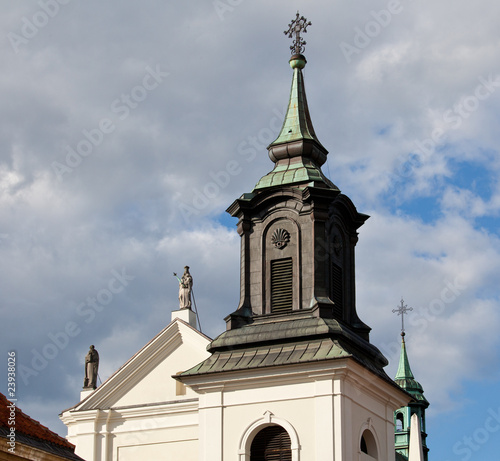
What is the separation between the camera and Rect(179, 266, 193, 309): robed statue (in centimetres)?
3644

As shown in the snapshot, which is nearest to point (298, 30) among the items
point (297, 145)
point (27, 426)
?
point (297, 145)

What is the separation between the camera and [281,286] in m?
30.9

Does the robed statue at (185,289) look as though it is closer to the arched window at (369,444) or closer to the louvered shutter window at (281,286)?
the louvered shutter window at (281,286)

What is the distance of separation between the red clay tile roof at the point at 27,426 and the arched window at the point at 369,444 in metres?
11.2

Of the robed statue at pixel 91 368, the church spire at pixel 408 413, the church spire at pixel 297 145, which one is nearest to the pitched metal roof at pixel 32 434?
the church spire at pixel 297 145

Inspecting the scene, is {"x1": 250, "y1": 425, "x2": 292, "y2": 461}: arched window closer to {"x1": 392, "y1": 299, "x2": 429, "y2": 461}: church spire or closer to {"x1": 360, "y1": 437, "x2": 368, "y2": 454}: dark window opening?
{"x1": 360, "y1": 437, "x2": 368, "y2": 454}: dark window opening

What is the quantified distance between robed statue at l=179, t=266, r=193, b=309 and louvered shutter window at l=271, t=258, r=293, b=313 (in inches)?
231

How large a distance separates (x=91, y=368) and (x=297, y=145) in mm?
9639

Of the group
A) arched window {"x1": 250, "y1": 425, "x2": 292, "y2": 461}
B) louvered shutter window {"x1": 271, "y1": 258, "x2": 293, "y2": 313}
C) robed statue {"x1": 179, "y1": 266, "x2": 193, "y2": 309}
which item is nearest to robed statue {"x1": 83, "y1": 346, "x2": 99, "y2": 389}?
robed statue {"x1": 179, "y1": 266, "x2": 193, "y2": 309}

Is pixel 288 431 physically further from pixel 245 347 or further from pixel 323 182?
pixel 323 182

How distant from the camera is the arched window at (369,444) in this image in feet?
99.0

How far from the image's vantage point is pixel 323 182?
31.9 metres

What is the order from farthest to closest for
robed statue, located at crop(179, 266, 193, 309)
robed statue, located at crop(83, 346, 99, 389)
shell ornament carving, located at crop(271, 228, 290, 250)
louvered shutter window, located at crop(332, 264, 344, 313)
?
robed statue, located at crop(83, 346, 99, 389) → robed statue, located at crop(179, 266, 193, 309) → shell ornament carving, located at crop(271, 228, 290, 250) → louvered shutter window, located at crop(332, 264, 344, 313)

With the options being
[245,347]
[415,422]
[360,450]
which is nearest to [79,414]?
[245,347]
